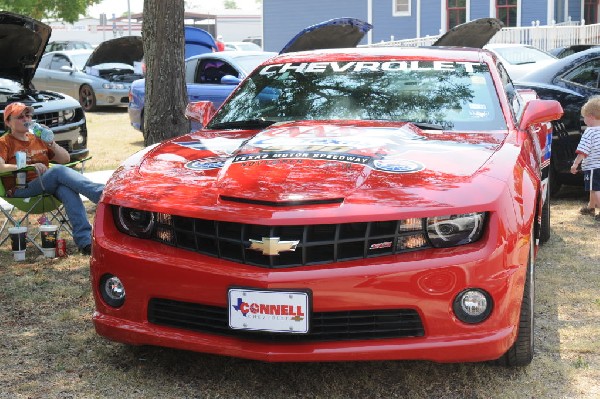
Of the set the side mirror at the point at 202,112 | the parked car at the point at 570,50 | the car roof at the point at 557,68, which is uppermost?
the parked car at the point at 570,50

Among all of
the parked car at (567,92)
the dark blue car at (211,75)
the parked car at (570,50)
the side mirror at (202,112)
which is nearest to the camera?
the side mirror at (202,112)

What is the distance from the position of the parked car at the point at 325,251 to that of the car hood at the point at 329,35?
5992mm

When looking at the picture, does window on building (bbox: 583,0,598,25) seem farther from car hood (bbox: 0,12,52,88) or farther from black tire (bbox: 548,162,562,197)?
car hood (bbox: 0,12,52,88)

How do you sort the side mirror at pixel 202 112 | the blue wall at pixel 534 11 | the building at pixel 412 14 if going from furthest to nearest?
Answer: the building at pixel 412 14 < the blue wall at pixel 534 11 < the side mirror at pixel 202 112

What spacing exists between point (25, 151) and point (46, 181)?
16.0 inches

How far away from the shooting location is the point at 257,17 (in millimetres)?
76375

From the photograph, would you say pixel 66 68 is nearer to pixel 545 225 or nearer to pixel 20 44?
pixel 20 44

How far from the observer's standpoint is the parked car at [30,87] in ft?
28.8

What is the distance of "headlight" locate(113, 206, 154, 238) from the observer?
4.09 meters

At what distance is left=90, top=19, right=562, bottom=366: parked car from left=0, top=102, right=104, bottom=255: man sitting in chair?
7.00ft

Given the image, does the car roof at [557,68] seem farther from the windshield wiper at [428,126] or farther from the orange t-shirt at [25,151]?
the orange t-shirt at [25,151]

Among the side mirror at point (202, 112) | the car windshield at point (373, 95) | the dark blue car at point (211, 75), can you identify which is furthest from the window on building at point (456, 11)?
the car windshield at point (373, 95)

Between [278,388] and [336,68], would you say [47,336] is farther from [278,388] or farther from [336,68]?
[336,68]

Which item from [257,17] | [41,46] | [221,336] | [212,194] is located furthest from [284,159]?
[257,17]
